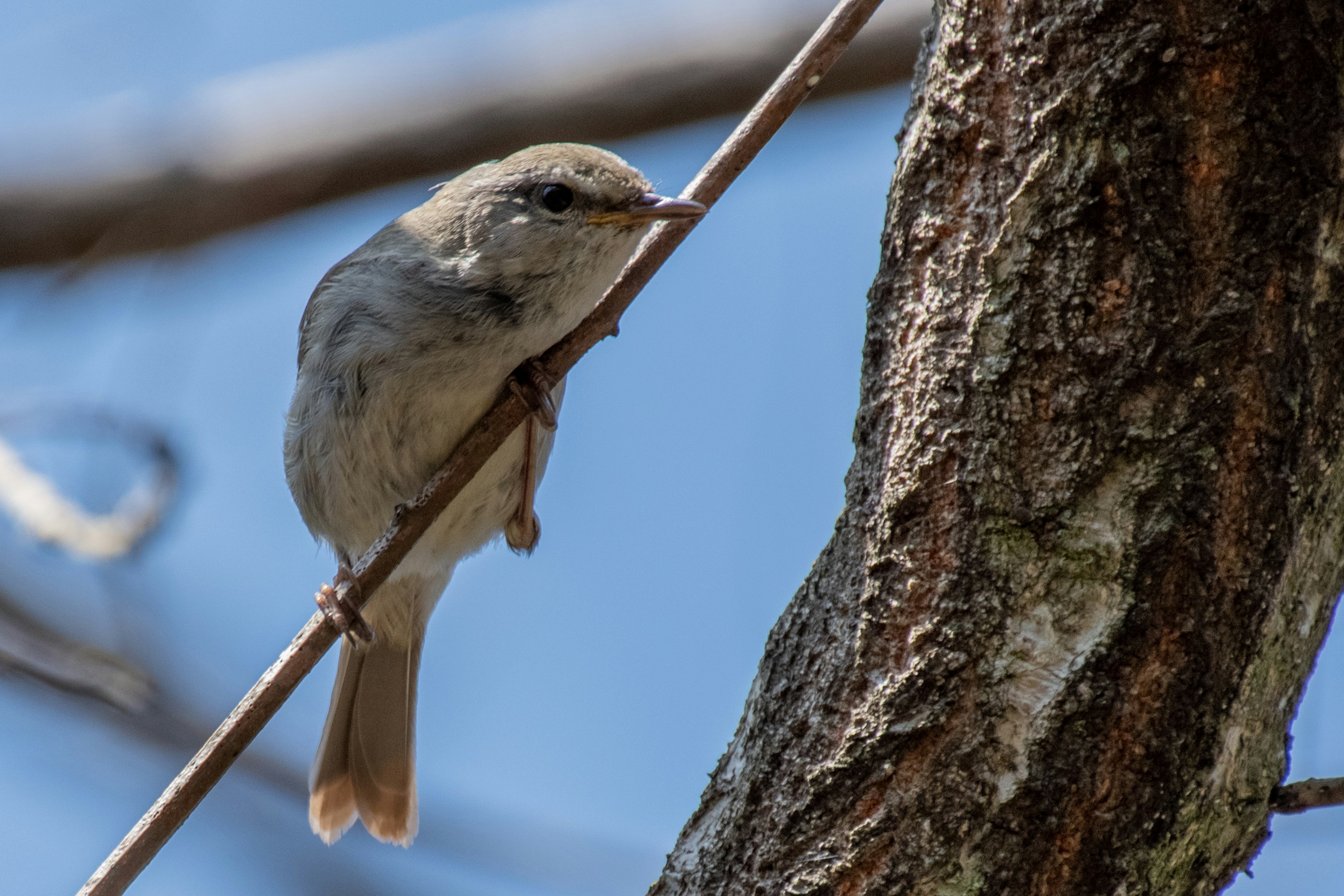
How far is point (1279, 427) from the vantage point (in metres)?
1.94

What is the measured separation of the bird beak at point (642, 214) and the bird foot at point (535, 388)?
430 mm

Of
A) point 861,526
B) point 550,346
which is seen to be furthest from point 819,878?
point 550,346

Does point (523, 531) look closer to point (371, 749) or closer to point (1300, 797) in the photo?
point (371, 749)

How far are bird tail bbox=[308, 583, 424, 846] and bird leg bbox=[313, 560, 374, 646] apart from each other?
57cm

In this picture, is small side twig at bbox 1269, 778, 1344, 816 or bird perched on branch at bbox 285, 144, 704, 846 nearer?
small side twig at bbox 1269, 778, 1344, 816

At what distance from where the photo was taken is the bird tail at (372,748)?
165 inches

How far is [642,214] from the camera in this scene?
310 cm

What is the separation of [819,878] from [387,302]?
78.4 inches

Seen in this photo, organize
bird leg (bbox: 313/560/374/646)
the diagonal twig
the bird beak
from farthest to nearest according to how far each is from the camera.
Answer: the bird beak, bird leg (bbox: 313/560/374/646), the diagonal twig

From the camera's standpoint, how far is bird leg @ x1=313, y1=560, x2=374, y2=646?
8.61 ft

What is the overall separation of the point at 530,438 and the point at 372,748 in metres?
1.41

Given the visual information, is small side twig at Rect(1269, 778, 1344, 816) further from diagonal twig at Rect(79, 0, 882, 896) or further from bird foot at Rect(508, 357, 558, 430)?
bird foot at Rect(508, 357, 558, 430)

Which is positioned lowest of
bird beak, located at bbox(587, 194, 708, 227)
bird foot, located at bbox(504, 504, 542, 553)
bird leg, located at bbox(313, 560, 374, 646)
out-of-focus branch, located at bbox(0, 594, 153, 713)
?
out-of-focus branch, located at bbox(0, 594, 153, 713)

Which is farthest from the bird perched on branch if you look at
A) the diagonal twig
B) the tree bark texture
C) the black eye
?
the tree bark texture
